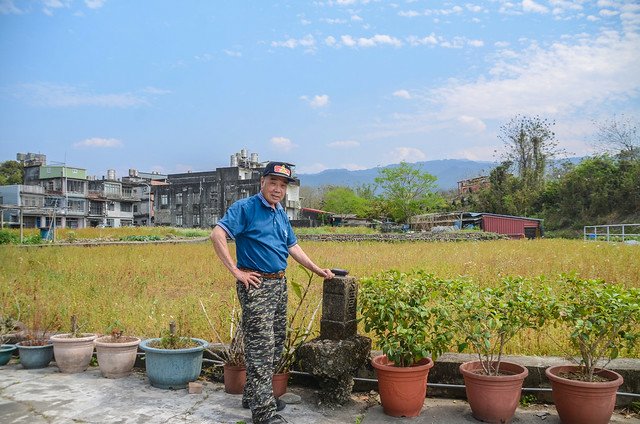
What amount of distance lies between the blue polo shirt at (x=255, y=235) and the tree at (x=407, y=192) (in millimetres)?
46303

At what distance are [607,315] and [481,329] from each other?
2.86 feet

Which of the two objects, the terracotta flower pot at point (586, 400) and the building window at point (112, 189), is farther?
the building window at point (112, 189)

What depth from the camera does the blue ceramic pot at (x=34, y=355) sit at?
5160 millimetres

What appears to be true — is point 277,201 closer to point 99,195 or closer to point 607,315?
point 607,315

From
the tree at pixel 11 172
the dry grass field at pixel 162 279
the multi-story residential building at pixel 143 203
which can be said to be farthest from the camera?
the multi-story residential building at pixel 143 203

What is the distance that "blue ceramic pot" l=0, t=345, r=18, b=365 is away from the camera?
526 centimetres

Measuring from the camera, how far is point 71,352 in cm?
500

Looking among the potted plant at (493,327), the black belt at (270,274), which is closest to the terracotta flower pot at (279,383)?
the black belt at (270,274)

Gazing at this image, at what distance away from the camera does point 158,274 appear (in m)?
11.8

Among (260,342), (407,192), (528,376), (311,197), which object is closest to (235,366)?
(260,342)

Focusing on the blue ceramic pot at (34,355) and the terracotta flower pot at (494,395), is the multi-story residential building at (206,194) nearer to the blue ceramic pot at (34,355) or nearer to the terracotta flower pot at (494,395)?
the blue ceramic pot at (34,355)

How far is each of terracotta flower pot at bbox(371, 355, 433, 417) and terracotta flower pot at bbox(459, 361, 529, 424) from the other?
0.37 metres

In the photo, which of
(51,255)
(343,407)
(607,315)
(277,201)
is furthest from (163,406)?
(51,255)

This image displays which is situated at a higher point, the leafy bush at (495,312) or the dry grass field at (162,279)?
the leafy bush at (495,312)
